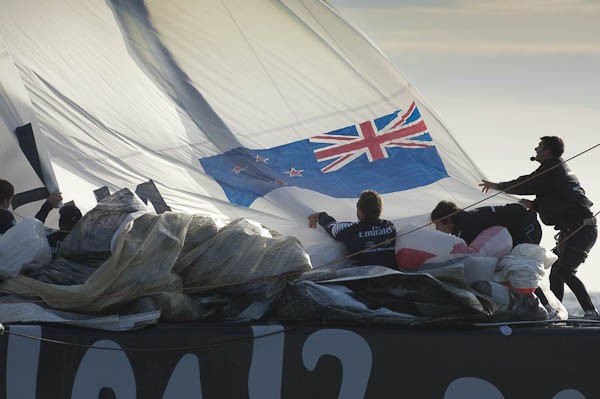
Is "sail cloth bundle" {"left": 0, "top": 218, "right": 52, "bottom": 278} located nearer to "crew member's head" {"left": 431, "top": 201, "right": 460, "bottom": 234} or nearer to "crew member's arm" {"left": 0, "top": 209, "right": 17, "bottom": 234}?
"crew member's arm" {"left": 0, "top": 209, "right": 17, "bottom": 234}

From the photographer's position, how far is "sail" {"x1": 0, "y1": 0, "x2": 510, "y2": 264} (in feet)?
22.4

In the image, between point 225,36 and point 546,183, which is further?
point 225,36

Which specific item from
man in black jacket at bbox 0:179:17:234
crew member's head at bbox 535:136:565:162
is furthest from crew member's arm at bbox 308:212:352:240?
man in black jacket at bbox 0:179:17:234

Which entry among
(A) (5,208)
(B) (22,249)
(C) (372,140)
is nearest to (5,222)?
(A) (5,208)

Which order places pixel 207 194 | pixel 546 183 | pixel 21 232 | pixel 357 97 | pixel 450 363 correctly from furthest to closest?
pixel 357 97 < pixel 207 194 < pixel 546 183 < pixel 21 232 < pixel 450 363

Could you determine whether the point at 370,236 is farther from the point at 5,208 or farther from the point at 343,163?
the point at 5,208

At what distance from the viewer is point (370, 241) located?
18.7 ft

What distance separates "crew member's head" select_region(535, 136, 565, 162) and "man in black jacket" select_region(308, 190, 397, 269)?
1.16 meters

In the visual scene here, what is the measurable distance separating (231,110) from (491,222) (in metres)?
2.05

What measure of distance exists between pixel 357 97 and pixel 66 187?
1.88 m

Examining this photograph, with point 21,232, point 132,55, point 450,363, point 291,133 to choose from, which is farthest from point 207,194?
point 450,363

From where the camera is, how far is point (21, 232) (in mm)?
5348

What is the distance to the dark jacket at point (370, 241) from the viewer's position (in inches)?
222

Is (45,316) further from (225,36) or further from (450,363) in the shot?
(225,36)
